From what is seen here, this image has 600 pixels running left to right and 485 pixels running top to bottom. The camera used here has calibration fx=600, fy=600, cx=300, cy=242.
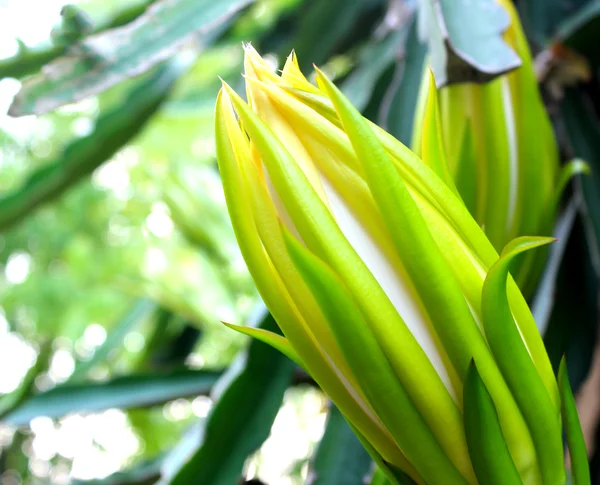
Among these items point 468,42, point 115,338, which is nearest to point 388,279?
point 468,42

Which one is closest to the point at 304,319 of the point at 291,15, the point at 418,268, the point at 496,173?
the point at 418,268

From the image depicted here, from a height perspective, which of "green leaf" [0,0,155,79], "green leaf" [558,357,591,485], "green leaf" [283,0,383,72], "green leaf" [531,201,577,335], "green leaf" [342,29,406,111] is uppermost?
"green leaf" [0,0,155,79]

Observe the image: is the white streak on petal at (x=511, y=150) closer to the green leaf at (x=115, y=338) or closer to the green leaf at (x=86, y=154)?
the green leaf at (x=86, y=154)

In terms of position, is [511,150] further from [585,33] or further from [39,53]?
[39,53]

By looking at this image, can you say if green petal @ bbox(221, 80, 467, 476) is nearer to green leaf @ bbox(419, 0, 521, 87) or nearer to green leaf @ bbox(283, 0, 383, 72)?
green leaf @ bbox(419, 0, 521, 87)

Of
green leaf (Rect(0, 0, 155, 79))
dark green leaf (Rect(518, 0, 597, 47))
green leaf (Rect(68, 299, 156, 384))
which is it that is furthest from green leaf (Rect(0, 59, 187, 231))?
dark green leaf (Rect(518, 0, 597, 47))

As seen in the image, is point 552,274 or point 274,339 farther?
point 552,274

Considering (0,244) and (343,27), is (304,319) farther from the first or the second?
(0,244)
